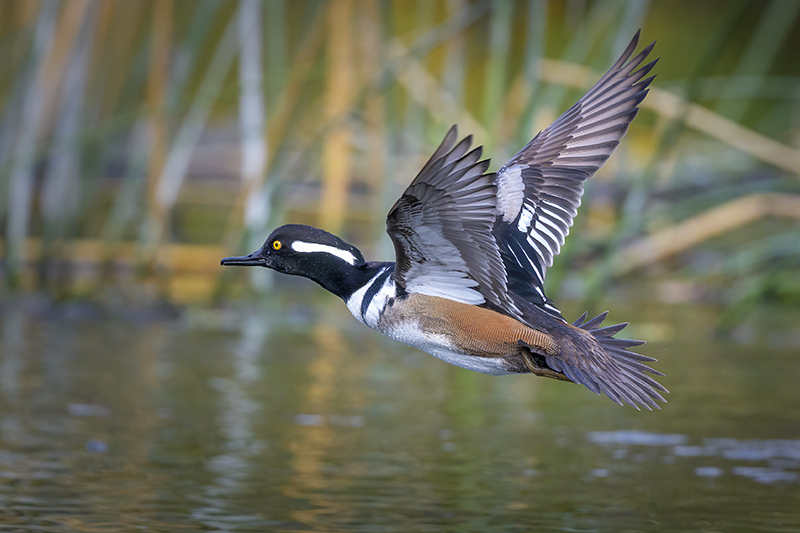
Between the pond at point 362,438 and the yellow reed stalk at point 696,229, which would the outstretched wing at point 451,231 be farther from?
the yellow reed stalk at point 696,229

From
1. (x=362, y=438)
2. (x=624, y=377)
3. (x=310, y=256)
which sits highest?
(x=310, y=256)

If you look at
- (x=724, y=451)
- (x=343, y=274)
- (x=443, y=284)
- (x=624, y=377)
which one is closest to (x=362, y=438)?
(x=343, y=274)

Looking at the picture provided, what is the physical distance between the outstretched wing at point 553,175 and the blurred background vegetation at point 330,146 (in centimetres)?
302

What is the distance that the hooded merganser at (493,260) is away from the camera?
12.4 ft

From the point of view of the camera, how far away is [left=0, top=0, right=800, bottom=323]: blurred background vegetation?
8992mm

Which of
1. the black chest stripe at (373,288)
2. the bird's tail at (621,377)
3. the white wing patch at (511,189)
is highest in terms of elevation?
the white wing patch at (511,189)

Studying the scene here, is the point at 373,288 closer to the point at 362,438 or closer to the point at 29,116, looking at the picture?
the point at 362,438

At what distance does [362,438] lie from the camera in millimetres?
5930

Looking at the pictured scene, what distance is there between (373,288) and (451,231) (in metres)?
0.61

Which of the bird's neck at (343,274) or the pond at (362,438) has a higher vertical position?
the bird's neck at (343,274)

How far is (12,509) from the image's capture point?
4.49m

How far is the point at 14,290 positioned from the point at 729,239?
294 inches

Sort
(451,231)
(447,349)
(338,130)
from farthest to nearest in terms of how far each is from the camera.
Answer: (338,130) < (447,349) < (451,231)

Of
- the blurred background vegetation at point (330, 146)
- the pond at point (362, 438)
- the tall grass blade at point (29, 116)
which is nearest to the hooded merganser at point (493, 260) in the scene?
the pond at point (362, 438)
